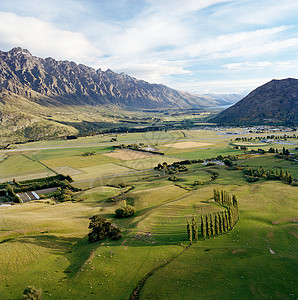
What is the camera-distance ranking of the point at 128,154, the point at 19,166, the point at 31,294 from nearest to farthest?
1. the point at 31,294
2. the point at 19,166
3. the point at 128,154

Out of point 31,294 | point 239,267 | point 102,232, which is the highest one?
point 31,294

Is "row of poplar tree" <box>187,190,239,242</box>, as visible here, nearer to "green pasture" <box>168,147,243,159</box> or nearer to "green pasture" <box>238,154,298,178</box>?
"green pasture" <box>238,154,298,178</box>

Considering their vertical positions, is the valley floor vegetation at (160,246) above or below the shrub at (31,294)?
below

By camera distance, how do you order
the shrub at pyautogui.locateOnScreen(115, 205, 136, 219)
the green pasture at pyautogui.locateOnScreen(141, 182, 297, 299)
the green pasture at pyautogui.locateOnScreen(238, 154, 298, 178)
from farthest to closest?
the green pasture at pyautogui.locateOnScreen(238, 154, 298, 178), the shrub at pyautogui.locateOnScreen(115, 205, 136, 219), the green pasture at pyautogui.locateOnScreen(141, 182, 297, 299)

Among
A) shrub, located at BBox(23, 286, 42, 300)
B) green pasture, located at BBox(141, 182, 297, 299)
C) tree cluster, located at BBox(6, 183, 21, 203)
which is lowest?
tree cluster, located at BBox(6, 183, 21, 203)

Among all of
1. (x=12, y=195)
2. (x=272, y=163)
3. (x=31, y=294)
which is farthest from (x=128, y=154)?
(x=31, y=294)

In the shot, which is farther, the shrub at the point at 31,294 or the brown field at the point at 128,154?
the brown field at the point at 128,154

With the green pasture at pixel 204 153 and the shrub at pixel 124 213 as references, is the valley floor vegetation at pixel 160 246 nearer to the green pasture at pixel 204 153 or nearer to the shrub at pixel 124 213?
the shrub at pixel 124 213

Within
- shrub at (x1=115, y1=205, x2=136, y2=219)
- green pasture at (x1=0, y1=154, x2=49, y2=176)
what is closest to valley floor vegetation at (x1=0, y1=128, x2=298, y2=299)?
shrub at (x1=115, y1=205, x2=136, y2=219)

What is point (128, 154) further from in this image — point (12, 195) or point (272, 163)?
point (272, 163)

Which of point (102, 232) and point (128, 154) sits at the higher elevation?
point (128, 154)

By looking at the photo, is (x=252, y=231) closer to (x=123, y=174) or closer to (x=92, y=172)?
(x=123, y=174)

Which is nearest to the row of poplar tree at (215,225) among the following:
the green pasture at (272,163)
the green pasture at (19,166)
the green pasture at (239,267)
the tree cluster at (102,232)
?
the green pasture at (239,267)
